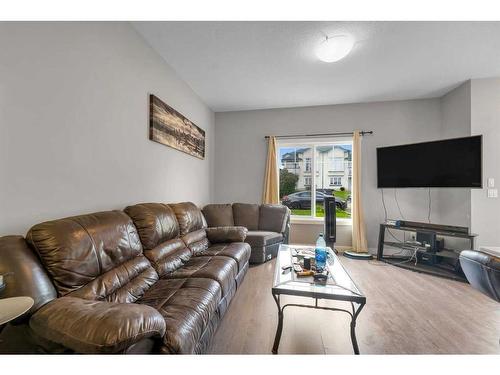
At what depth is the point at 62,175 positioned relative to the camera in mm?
1571

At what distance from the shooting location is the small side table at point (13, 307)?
78 centimetres

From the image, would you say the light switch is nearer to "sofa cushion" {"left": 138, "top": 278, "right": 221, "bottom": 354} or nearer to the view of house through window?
the view of house through window

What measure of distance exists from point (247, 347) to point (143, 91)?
2634 millimetres

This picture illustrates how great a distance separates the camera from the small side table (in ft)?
2.57

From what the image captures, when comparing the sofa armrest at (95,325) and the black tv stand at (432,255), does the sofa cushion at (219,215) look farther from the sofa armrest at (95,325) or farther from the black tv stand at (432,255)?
the sofa armrest at (95,325)

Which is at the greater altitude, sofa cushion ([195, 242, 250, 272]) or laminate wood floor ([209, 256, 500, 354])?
sofa cushion ([195, 242, 250, 272])

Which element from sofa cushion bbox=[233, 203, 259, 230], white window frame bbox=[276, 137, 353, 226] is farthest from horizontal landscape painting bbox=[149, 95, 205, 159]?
white window frame bbox=[276, 137, 353, 226]

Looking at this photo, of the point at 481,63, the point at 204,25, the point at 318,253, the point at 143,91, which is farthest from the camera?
the point at 481,63

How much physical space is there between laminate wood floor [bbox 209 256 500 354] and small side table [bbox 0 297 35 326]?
1.13 meters

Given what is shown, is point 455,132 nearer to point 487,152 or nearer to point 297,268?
point 487,152

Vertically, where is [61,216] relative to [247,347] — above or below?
above

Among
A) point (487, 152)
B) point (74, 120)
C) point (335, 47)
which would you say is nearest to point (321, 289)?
point (74, 120)
